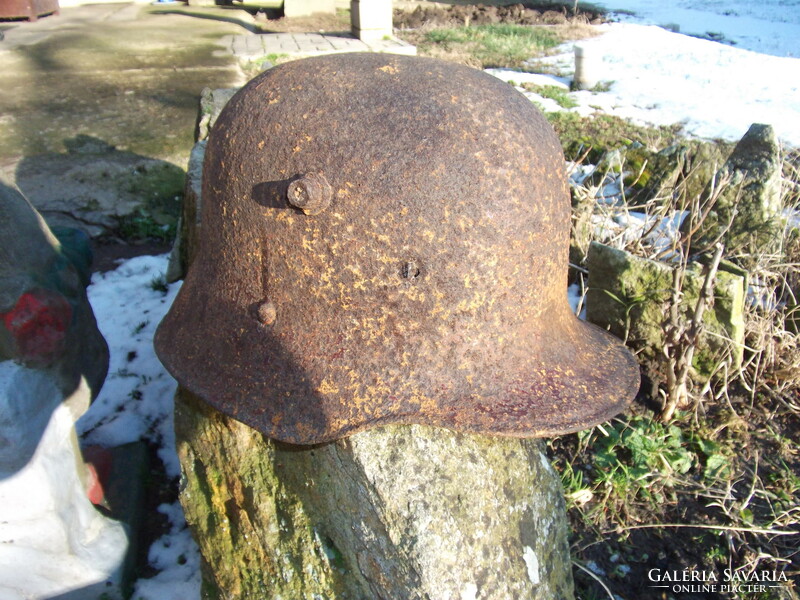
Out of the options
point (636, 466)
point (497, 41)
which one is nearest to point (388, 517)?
point (636, 466)

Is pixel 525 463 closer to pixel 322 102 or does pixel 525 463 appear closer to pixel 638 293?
pixel 322 102

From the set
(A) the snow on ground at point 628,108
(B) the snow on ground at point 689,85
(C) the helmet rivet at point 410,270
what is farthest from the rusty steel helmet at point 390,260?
(B) the snow on ground at point 689,85

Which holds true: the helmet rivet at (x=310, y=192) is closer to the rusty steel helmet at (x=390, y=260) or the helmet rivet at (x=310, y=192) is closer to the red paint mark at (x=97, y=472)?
the rusty steel helmet at (x=390, y=260)

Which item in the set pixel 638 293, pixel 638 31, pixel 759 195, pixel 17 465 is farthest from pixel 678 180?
pixel 638 31

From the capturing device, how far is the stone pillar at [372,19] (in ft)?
26.4

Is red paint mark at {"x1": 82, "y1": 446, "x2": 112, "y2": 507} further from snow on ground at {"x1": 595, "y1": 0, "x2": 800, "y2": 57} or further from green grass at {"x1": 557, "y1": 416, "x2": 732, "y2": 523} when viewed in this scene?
snow on ground at {"x1": 595, "y1": 0, "x2": 800, "y2": 57}

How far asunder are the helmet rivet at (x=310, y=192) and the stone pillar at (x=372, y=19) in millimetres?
7526

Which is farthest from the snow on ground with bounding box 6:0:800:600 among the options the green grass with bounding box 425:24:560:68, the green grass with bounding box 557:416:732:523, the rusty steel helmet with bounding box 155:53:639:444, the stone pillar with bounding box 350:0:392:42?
the stone pillar with bounding box 350:0:392:42

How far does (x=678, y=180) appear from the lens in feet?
12.5

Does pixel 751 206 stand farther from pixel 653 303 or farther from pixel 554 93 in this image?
pixel 554 93

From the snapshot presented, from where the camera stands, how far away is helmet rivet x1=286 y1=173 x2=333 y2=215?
4.55 ft

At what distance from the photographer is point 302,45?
770cm

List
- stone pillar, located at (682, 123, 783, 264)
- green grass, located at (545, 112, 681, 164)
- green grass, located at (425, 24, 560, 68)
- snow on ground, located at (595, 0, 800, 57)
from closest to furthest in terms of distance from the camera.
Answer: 1. stone pillar, located at (682, 123, 783, 264)
2. green grass, located at (545, 112, 681, 164)
3. green grass, located at (425, 24, 560, 68)
4. snow on ground, located at (595, 0, 800, 57)

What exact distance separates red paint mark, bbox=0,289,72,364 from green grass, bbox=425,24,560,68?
23.9ft
